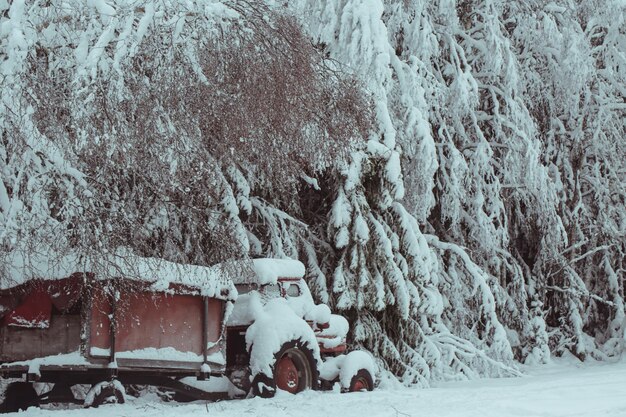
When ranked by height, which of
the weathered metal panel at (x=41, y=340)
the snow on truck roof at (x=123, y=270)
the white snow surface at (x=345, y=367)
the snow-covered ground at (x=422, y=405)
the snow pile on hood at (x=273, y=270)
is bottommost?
the snow-covered ground at (x=422, y=405)

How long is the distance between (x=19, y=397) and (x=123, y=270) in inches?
121

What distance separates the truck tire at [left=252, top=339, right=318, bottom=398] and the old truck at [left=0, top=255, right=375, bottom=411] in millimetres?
15

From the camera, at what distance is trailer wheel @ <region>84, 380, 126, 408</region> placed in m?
9.95

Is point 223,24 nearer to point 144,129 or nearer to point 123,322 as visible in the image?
point 144,129

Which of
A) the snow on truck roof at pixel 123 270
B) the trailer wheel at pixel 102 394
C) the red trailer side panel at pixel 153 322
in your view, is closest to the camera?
the snow on truck roof at pixel 123 270

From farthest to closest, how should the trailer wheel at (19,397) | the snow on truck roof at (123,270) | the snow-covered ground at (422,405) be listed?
the trailer wheel at (19,397) → the snow-covered ground at (422,405) → the snow on truck roof at (123,270)

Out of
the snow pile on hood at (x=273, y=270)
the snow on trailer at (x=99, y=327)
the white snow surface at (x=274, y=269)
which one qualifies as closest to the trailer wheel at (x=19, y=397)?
the snow on trailer at (x=99, y=327)

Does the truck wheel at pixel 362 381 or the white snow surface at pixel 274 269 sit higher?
the white snow surface at pixel 274 269

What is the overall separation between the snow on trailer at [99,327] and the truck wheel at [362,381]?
244 centimetres

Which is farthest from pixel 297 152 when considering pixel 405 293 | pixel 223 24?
pixel 405 293

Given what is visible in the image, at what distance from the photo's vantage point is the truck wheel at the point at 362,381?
1255 centimetres

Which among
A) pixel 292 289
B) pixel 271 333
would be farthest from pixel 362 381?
pixel 271 333

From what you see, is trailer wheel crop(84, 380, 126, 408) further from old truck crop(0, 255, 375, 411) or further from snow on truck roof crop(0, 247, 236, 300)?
snow on truck roof crop(0, 247, 236, 300)

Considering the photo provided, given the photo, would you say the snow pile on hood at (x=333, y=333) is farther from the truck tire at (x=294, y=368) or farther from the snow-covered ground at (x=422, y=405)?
the snow-covered ground at (x=422, y=405)
